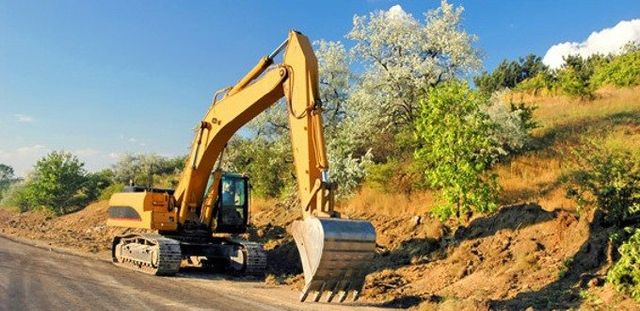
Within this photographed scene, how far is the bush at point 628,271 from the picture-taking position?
8.59m

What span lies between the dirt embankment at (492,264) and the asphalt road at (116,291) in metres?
1.69

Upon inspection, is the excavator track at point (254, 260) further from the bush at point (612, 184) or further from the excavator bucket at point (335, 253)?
the bush at point (612, 184)

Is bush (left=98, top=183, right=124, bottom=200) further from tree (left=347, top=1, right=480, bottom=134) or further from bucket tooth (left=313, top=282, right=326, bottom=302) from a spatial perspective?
bucket tooth (left=313, top=282, right=326, bottom=302)

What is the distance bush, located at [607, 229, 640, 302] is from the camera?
28.2 feet

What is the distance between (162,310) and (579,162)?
9.33 meters

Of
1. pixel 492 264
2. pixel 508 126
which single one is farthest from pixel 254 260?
pixel 508 126

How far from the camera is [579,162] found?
40.0 feet

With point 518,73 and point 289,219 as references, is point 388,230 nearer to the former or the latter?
point 289,219

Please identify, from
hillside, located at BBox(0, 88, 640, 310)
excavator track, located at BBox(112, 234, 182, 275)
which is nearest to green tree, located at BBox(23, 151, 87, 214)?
hillside, located at BBox(0, 88, 640, 310)

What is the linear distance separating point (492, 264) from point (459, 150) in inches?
147

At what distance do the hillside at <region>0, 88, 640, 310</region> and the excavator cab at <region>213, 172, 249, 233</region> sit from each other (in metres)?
1.72

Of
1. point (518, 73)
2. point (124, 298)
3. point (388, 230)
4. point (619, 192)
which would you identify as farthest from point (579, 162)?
point (518, 73)

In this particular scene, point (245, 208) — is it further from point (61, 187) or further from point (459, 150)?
point (61, 187)

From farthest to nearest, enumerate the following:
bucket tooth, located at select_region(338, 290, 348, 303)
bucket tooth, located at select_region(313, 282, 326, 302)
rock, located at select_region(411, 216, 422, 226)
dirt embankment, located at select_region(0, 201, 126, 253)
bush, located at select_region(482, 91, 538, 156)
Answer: dirt embankment, located at select_region(0, 201, 126, 253) < bush, located at select_region(482, 91, 538, 156) < rock, located at select_region(411, 216, 422, 226) < bucket tooth, located at select_region(338, 290, 348, 303) < bucket tooth, located at select_region(313, 282, 326, 302)
